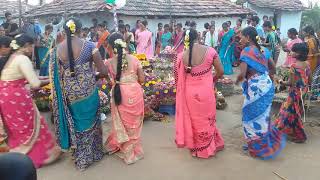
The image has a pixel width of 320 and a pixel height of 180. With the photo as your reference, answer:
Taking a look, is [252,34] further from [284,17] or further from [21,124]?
[284,17]

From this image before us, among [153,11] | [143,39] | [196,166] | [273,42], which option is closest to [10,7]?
[153,11]

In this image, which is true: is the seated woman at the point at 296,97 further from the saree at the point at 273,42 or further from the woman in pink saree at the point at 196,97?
the saree at the point at 273,42

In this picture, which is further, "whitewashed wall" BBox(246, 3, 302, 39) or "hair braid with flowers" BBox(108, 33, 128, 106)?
"whitewashed wall" BBox(246, 3, 302, 39)

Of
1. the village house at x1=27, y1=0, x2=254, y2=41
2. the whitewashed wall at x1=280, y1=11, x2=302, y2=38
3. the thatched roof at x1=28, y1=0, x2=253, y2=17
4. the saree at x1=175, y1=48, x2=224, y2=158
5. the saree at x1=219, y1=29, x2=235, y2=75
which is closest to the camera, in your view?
the saree at x1=175, y1=48, x2=224, y2=158

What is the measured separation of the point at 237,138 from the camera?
6.06 m

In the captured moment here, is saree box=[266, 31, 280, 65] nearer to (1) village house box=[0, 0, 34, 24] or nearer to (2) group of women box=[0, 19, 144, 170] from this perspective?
(2) group of women box=[0, 19, 144, 170]

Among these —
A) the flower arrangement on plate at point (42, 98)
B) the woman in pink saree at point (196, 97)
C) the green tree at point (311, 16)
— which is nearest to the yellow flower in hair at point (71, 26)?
the woman in pink saree at point (196, 97)

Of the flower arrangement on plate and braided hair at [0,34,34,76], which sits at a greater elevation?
braided hair at [0,34,34,76]

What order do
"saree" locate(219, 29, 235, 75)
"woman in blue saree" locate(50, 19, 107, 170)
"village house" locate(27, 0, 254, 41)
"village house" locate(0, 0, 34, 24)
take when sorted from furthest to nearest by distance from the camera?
"village house" locate(0, 0, 34, 24) → "village house" locate(27, 0, 254, 41) → "saree" locate(219, 29, 235, 75) → "woman in blue saree" locate(50, 19, 107, 170)

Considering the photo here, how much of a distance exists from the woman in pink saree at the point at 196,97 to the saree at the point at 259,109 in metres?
0.43

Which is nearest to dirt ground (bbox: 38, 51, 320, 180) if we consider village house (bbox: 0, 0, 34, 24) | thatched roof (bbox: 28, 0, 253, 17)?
thatched roof (bbox: 28, 0, 253, 17)

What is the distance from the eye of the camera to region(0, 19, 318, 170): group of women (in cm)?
470

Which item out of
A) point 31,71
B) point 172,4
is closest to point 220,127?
point 31,71

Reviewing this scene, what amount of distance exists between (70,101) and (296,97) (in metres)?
3.29
